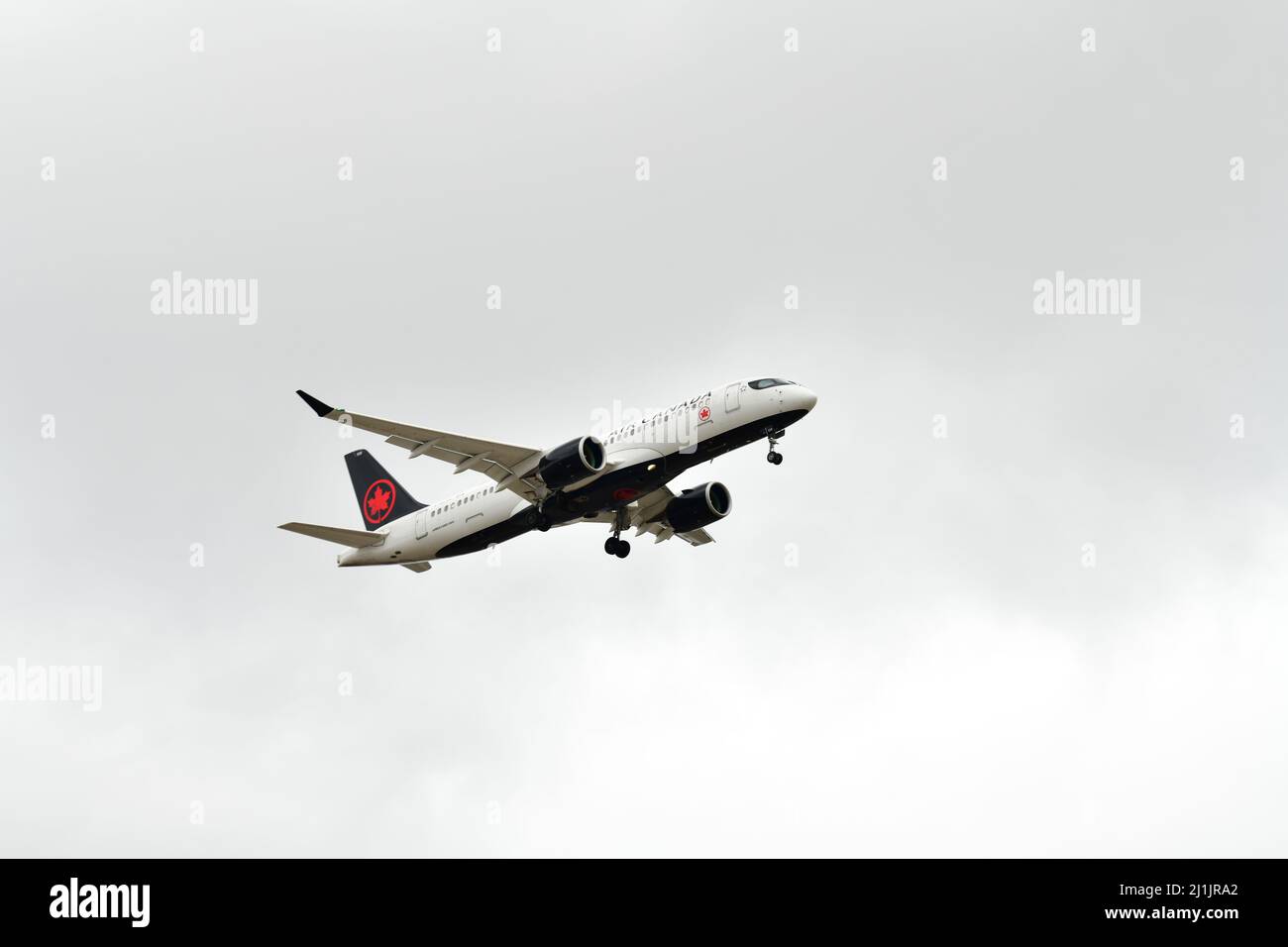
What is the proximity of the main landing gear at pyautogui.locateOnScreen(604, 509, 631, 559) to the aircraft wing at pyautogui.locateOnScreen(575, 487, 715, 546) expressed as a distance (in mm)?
595

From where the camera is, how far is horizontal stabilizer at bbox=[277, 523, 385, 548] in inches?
2189

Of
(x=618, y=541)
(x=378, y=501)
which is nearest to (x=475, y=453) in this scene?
(x=618, y=541)

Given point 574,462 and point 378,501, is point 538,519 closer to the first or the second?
point 574,462

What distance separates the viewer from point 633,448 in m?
51.2

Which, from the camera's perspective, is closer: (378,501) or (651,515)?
(651,515)

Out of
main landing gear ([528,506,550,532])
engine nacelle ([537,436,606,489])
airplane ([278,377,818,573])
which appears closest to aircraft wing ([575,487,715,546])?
airplane ([278,377,818,573])

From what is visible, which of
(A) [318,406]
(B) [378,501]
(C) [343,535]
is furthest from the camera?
(B) [378,501]

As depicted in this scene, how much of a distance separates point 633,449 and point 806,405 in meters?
6.84

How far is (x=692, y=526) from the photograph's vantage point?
2254 inches

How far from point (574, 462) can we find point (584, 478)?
99cm

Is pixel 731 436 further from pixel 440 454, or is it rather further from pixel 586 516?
pixel 440 454

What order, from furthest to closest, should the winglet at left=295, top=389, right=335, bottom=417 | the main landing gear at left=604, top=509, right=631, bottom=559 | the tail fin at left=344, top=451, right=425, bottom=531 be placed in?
the tail fin at left=344, top=451, right=425, bottom=531 → the main landing gear at left=604, top=509, right=631, bottom=559 → the winglet at left=295, top=389, right=335, bottom=417

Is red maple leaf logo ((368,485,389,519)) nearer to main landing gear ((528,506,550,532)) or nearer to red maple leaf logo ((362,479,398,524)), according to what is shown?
red maple leaf logo ((362,479,398,524))
